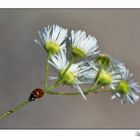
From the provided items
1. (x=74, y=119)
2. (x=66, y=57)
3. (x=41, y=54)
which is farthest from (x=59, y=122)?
(x=66, y=57)

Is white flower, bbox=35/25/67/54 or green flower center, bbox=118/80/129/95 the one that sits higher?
white flower, bbox=35/25/67/54

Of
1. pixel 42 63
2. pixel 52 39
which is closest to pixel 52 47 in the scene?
pixel 52 39

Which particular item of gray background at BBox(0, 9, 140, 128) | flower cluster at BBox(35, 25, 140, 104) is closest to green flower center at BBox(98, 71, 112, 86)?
flower cluster at BBox(35, 25, 140, 104)

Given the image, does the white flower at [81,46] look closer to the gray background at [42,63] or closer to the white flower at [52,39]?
the white flower at [52,39]

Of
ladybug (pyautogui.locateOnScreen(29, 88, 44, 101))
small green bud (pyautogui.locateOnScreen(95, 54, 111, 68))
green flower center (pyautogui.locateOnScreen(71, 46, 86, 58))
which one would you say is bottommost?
ladybug (pyautogui.locateOnScreen(29, 88, 44, 101))

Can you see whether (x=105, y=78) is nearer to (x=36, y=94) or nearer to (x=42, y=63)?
(x=36, y=94)

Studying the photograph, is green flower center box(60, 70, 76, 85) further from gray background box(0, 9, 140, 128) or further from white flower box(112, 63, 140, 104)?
gray background box(0, 9, 140, 128)

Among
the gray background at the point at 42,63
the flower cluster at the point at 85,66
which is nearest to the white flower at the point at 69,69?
the flower cluster at the point at 85,66

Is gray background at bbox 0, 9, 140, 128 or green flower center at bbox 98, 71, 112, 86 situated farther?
gray background at bbox 0, 9, 140, 128
